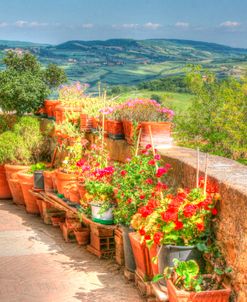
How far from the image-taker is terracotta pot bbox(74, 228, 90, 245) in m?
6.41

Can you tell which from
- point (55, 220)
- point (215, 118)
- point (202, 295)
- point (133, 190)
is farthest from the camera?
point (215, 118)

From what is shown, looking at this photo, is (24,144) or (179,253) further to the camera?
(24,144)

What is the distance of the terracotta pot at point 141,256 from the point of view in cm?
459

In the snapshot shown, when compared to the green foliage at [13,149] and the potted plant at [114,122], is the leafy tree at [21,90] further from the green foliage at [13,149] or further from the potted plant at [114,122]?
the potted plant at [114,122]

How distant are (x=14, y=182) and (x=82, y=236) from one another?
8.55 feet

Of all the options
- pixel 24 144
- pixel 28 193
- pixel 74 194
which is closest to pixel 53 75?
pixel 24 144

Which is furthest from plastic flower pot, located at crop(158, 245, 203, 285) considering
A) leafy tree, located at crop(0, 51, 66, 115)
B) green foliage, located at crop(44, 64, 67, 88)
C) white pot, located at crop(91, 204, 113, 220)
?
green foliage, located at crop(44, 64, 67, 88)

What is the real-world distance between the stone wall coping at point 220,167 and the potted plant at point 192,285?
65 centimetres

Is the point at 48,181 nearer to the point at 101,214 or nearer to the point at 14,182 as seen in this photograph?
the point at 14,182

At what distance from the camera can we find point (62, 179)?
23.2 feet

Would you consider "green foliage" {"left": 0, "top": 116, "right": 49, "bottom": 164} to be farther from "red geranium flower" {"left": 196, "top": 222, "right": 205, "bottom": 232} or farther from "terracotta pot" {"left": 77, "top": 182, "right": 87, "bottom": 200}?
"red geranium flower" {"left": 196, "top": 222, "right": 205, "bottom": 232}

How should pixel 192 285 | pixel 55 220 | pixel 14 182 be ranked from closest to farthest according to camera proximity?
pixel 192 285 → pixel 55 220 → pixel 14 182

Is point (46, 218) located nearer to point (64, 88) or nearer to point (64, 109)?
point (64, 109)

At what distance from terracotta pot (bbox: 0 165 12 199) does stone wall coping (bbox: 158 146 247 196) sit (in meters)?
4.22
